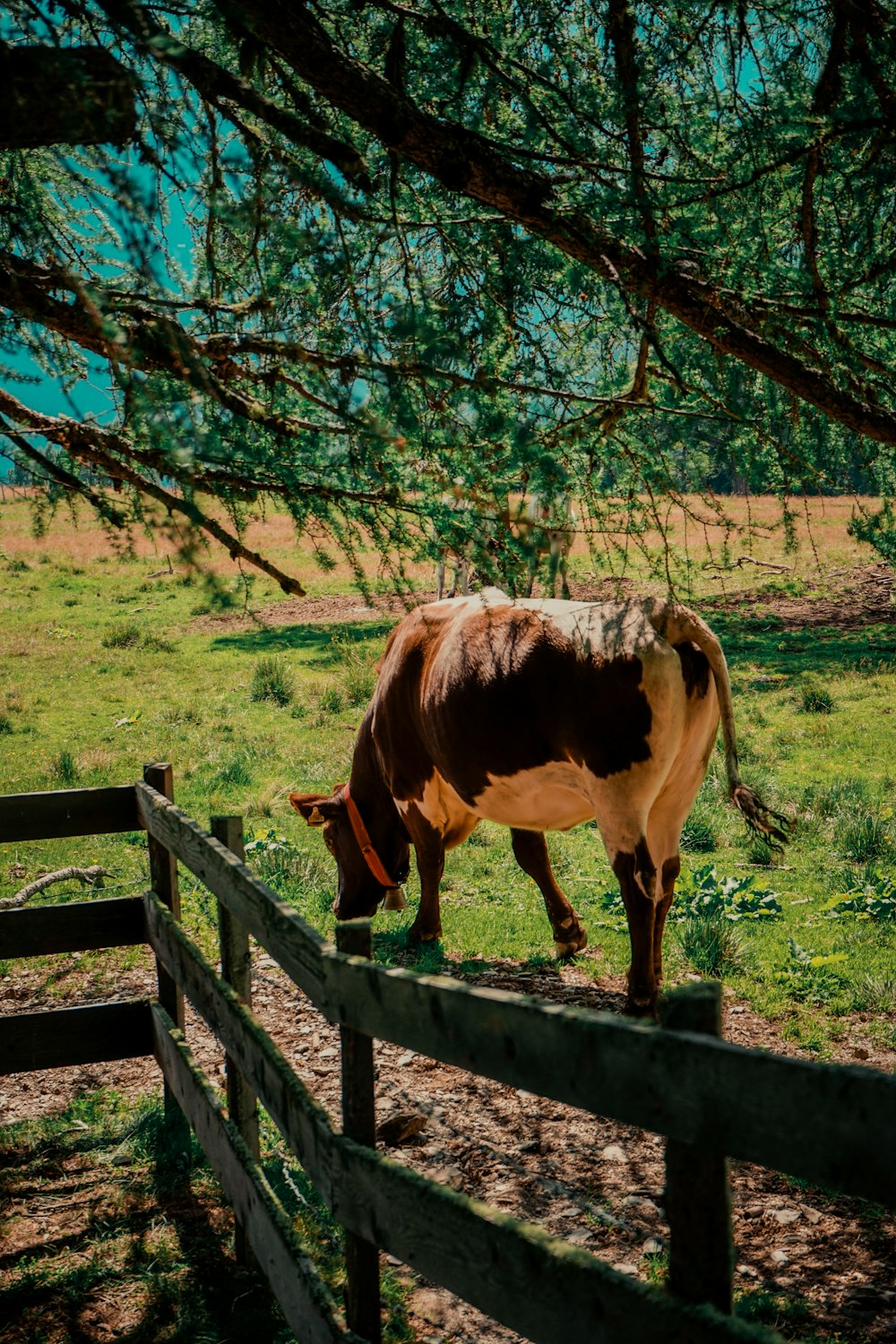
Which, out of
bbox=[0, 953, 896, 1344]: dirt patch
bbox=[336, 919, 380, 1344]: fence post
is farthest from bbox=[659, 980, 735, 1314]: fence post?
bbox=[0, 953, 896, 1344]: dirt patch

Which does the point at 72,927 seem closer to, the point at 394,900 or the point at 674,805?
the point at 394,900

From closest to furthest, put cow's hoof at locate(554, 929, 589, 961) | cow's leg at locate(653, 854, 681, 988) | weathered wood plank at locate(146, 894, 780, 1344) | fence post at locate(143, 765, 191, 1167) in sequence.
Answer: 1. weathered wood plank at locate(146, 894, 780, 1344)
2. fence post at locate(143, 765, 191, 1167)
3. cow's leg at locate(653, 854, 681, 988)
4. cow's hoof at locate(554, 929, 589, 961)

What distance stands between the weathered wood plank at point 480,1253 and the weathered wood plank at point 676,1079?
228mm

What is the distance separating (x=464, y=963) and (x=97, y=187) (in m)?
4.56

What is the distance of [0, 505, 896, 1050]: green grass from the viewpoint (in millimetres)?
6508

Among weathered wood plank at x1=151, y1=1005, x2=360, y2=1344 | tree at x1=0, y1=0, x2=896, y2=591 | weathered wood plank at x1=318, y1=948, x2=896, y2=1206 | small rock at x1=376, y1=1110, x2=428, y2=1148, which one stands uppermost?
tree at x1=0, y1=0, x2=896, y2=591

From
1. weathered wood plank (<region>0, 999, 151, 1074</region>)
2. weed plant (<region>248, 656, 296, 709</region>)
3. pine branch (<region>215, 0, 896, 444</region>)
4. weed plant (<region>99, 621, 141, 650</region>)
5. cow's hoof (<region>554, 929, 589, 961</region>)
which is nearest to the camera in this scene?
pine branch (<region>215, 0, 896, 444</region>)

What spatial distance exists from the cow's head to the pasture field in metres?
0.24

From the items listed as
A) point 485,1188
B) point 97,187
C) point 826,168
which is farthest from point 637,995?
point 97,187

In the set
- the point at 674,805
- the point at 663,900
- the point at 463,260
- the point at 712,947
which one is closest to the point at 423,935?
the point at 663,900

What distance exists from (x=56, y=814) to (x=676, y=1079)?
12.2 feet

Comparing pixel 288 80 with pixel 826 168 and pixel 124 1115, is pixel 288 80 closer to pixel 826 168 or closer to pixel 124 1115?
pixel 826 168

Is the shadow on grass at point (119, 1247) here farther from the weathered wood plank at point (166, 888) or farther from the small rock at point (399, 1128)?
the small rock at point (399, 1128)

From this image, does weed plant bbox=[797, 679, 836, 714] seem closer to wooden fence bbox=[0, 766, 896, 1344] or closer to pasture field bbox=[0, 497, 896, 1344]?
pasture field bbox=[0, 497, 896, 1344]
